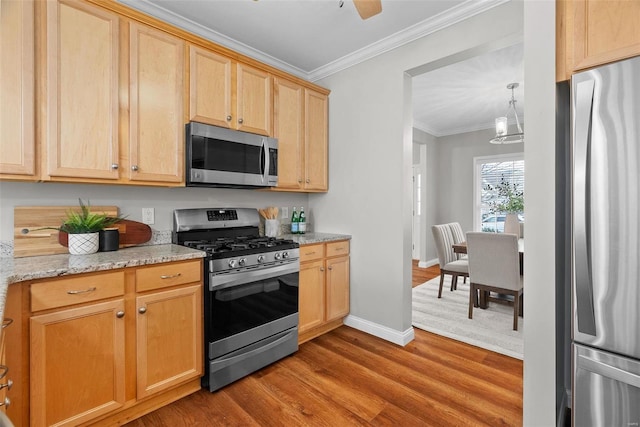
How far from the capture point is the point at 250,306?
7.22 feet

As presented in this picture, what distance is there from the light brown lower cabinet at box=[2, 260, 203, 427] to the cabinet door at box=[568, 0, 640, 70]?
2206mm

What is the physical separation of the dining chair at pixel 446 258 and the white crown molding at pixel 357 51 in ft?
7.26

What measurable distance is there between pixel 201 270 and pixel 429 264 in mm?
4852

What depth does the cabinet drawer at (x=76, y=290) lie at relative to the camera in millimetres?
1414

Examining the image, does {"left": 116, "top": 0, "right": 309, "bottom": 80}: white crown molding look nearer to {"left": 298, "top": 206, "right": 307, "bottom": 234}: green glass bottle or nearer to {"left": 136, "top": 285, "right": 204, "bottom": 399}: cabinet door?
{"left": 298, "top": 206, "right": 307, "bottom": 234}: green glass bottle

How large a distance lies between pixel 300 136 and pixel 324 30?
912 millimetres

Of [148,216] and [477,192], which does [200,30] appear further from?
[477,192]

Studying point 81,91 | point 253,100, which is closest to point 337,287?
point 253,100

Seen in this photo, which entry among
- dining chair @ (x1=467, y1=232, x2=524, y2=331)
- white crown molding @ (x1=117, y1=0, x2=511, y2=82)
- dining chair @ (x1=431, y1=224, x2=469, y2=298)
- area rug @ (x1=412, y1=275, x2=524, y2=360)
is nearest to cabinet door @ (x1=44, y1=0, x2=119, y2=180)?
white crown molding @ (x1=117, y1=0, x2=511, y2=82)

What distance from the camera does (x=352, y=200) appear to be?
10.1 ft

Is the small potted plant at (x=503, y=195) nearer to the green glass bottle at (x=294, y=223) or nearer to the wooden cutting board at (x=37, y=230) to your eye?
the green glass bottle at (x=294, y=223)

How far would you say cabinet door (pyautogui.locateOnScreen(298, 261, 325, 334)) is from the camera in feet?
8.62

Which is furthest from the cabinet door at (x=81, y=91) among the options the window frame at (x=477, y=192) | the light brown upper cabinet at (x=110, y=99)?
the window frame at (x=477, y=192)

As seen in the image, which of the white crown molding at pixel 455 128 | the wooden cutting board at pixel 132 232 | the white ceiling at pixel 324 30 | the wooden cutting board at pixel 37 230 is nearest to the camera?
the wooden cutting board at pixel 37 230
